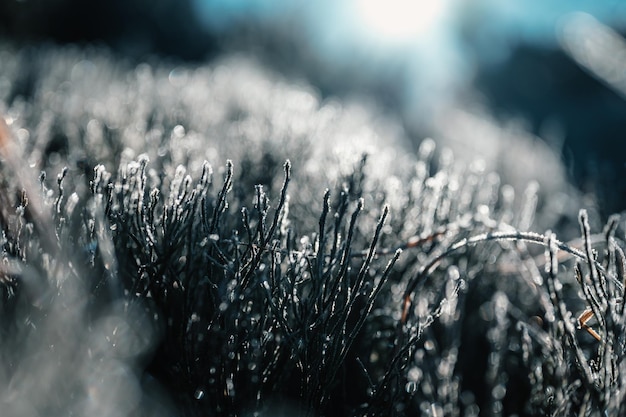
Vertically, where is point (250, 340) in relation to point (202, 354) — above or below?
above

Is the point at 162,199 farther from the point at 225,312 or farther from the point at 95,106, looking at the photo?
the point at 95,106

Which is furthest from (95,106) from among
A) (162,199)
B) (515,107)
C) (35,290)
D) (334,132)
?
(515,107)

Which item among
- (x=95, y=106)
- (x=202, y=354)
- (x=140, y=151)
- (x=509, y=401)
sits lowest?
(x=95, y=106)

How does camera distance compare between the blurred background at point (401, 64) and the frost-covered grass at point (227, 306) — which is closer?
the frost-covered grass at point (227, 306)

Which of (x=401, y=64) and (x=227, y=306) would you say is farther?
(x=401, y=64)

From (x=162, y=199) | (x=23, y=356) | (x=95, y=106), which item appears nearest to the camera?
(x=23, y=356)

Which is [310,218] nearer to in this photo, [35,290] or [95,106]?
[35,290]

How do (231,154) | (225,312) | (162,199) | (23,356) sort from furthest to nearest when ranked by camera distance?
(231,154) < (162,199) < (225,312) < (23,356)

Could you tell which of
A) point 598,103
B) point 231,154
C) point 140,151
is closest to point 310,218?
point 231,154

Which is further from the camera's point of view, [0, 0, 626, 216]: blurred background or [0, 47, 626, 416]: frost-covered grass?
[0, 0, 626, 216]: blurred background

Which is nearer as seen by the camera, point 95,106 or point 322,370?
point 322,370
